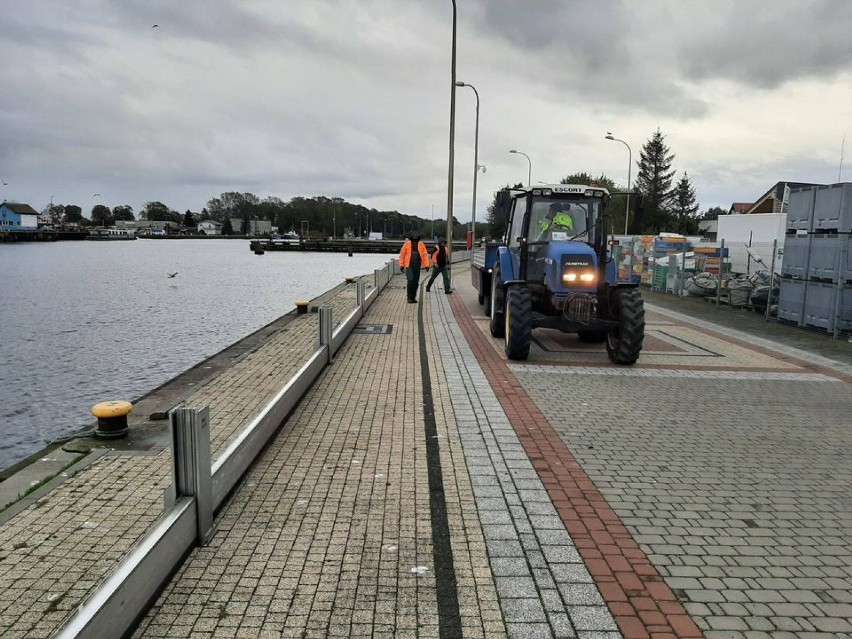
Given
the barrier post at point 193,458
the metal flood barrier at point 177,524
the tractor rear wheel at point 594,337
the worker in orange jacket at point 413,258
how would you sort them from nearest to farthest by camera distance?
the metal flood barrier at point 177,524
the barrier post at point 193,458
the tractor rear wheel at point 594,337
the worker in orange jacket at point 413,258

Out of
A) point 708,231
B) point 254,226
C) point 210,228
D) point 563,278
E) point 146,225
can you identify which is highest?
point 254,226

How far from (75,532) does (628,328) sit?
7.73 meters

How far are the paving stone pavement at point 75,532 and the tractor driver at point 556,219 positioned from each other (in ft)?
21.0

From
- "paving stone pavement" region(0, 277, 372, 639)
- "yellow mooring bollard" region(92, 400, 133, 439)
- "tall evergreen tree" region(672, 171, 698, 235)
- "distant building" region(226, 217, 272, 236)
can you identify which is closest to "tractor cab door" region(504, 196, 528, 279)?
"paving stone pavement" region(0, 277, 372, 639)

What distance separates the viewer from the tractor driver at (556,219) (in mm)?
11227

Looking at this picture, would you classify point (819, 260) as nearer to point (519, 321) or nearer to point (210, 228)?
point (519, 321)

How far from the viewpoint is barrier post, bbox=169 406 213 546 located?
3906mm

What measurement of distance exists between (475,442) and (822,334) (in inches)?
436

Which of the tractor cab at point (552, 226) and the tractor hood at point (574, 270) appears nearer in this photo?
the tractor hood at point (574, 270)

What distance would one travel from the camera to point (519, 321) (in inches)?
385

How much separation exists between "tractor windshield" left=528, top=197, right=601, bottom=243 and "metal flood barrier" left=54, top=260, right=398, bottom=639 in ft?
21.9

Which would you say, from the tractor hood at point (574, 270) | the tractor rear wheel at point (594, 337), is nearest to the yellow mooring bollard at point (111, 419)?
the tractor hood at point (574, 270)

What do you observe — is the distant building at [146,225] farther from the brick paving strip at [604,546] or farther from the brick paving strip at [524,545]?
the brick paving strip at [604,546]

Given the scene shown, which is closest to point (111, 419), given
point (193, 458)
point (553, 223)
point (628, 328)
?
point (193, 458)
